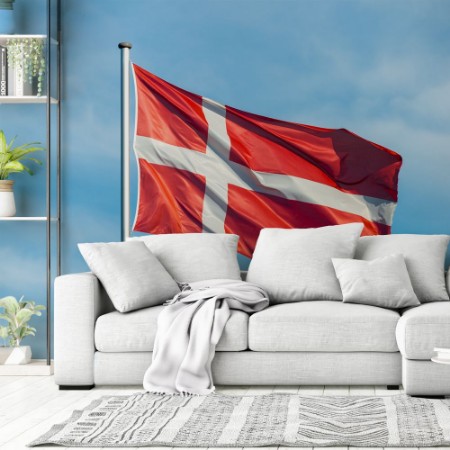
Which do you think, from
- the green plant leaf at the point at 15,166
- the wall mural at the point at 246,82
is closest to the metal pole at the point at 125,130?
the wall mural at the point at 246,82

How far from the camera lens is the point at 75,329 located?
4203mm

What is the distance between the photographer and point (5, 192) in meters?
5.16

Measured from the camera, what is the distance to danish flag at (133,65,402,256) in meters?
5.17

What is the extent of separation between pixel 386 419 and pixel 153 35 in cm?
304

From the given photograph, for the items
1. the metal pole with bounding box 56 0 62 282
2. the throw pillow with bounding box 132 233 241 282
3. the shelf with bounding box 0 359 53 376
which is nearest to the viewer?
the throw pillow with bounding box 132 233 241 282

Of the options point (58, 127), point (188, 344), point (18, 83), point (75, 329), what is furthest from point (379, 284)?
point (18, 83)

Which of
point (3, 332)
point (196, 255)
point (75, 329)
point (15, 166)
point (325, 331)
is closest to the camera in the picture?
point (325, 331)

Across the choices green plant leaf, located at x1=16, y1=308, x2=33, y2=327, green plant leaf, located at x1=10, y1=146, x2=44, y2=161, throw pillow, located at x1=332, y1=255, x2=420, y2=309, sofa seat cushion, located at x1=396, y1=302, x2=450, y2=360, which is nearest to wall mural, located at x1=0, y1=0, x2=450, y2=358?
green plant leaf, located at x1=10, y1=146, x2=44, y2=161

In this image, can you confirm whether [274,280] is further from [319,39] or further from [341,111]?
[319,39]

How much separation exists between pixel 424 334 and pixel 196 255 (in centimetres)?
144

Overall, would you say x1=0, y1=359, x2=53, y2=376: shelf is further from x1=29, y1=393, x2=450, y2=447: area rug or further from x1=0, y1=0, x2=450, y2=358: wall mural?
x1=29, y1=393, x2=450, y2=447: area rug

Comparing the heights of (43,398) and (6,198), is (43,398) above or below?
below

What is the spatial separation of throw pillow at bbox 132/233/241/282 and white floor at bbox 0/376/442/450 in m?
0.73

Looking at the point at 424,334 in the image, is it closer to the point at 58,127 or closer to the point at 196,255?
the point at 196,255
